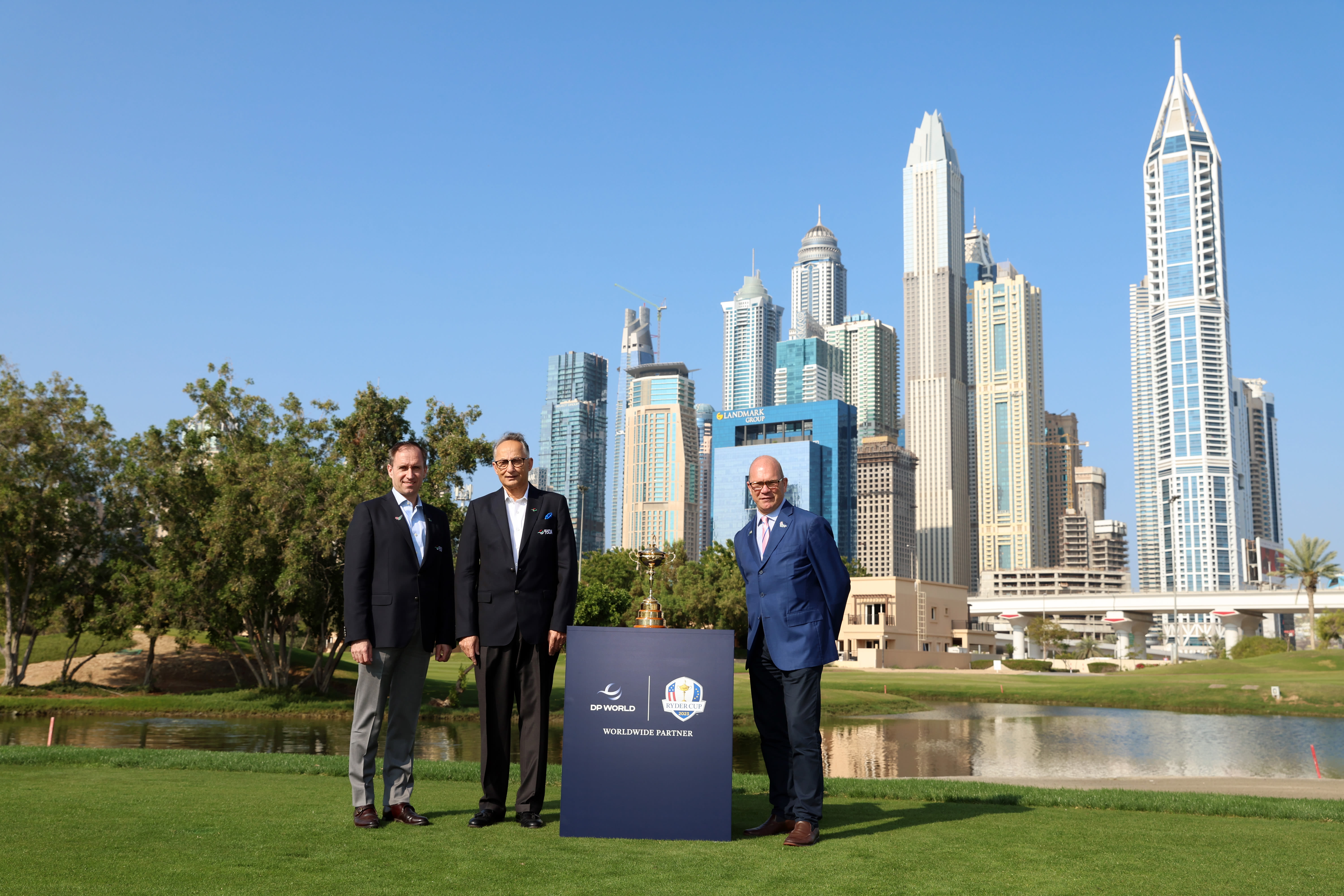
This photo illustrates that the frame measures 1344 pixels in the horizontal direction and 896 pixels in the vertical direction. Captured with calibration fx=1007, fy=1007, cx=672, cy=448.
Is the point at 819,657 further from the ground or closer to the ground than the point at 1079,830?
further from the ground

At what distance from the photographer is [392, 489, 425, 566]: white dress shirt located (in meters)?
7.24

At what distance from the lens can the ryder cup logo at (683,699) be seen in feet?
20.8

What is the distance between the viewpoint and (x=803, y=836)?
618cm

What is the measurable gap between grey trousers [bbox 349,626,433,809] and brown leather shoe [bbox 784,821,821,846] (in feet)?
8.36

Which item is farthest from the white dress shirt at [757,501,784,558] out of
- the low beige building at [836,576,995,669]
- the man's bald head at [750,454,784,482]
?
the low beige building at [836,576,995,669]

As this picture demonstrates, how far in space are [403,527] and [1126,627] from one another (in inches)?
5583

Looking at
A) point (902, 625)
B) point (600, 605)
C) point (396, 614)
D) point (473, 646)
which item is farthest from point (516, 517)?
point (902, 625)

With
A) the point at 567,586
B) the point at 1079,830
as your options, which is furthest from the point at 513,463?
the point at 1079,830

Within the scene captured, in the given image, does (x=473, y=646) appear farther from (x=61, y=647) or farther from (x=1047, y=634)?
(x=1047, y=634)

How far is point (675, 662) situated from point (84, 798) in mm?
4436

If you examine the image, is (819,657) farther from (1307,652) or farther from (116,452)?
(1307,652)

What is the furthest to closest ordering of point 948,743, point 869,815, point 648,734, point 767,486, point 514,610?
point 948,743 → point 869,815 → point 767,486 → point 514,610 → point 648,734

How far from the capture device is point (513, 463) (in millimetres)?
7113

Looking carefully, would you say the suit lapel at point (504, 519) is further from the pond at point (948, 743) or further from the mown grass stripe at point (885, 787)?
the pond at point (948, 743)
